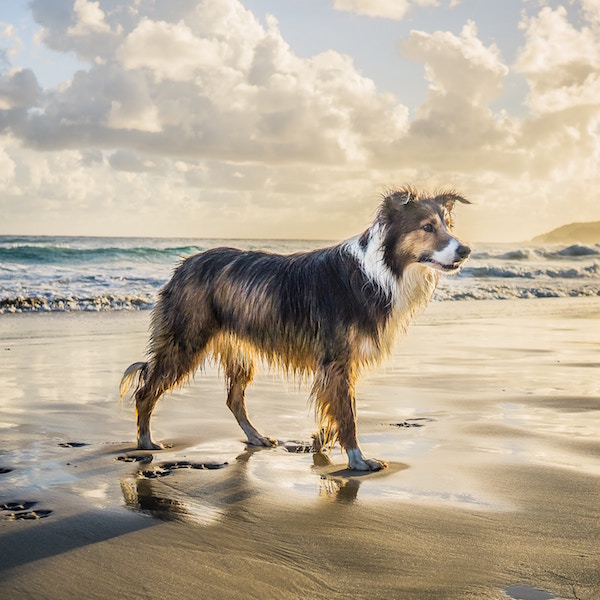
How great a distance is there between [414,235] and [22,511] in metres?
3.02

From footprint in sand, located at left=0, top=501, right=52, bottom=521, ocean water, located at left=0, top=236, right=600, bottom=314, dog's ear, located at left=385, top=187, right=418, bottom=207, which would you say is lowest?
footprint in sand, located at left=0, top=501, right=52, bottom=521

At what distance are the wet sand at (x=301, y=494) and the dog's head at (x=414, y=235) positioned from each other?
81cm

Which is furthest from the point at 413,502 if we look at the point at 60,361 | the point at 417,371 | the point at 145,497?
the point at 60,361

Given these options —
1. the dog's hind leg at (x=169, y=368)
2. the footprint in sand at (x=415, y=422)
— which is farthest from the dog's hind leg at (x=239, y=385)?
the footprint in sand at (x=415, y=422)

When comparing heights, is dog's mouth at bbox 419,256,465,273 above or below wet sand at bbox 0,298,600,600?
above

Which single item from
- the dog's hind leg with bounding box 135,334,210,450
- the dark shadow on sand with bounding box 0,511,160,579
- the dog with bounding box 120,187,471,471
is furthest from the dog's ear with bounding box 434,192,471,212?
the dark shadow on sand with bounding box 0,511,160,579

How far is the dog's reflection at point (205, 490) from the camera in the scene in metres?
4.11

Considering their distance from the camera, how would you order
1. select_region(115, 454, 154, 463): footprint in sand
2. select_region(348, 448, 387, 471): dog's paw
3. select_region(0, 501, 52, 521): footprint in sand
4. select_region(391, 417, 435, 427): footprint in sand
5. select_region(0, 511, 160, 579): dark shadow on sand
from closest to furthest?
select_region(0, 511, 160, 579): dark shadow on sand, select_region(0, 501, 52, 521): footprint in sand, select_region(348, 448, 387, 471): dog's paw, select_region(115, 454, 154, 463): footprint in sand, select_region(391, 417, 435, 427): footprint in sand

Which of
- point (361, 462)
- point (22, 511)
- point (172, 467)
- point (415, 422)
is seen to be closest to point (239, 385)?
point (172, 467)

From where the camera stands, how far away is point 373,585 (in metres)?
3.12

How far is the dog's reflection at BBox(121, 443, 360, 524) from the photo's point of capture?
13.5 feet

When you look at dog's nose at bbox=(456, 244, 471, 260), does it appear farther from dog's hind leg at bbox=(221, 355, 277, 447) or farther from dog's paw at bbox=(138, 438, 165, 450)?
dog's paw at bbox=(138, 438, 165, 450)

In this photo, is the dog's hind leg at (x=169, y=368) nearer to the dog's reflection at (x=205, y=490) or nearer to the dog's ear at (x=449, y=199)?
the dog's reflection at (x=205, y=490)

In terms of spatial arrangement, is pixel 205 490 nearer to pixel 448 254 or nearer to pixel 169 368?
pixel 169 368
